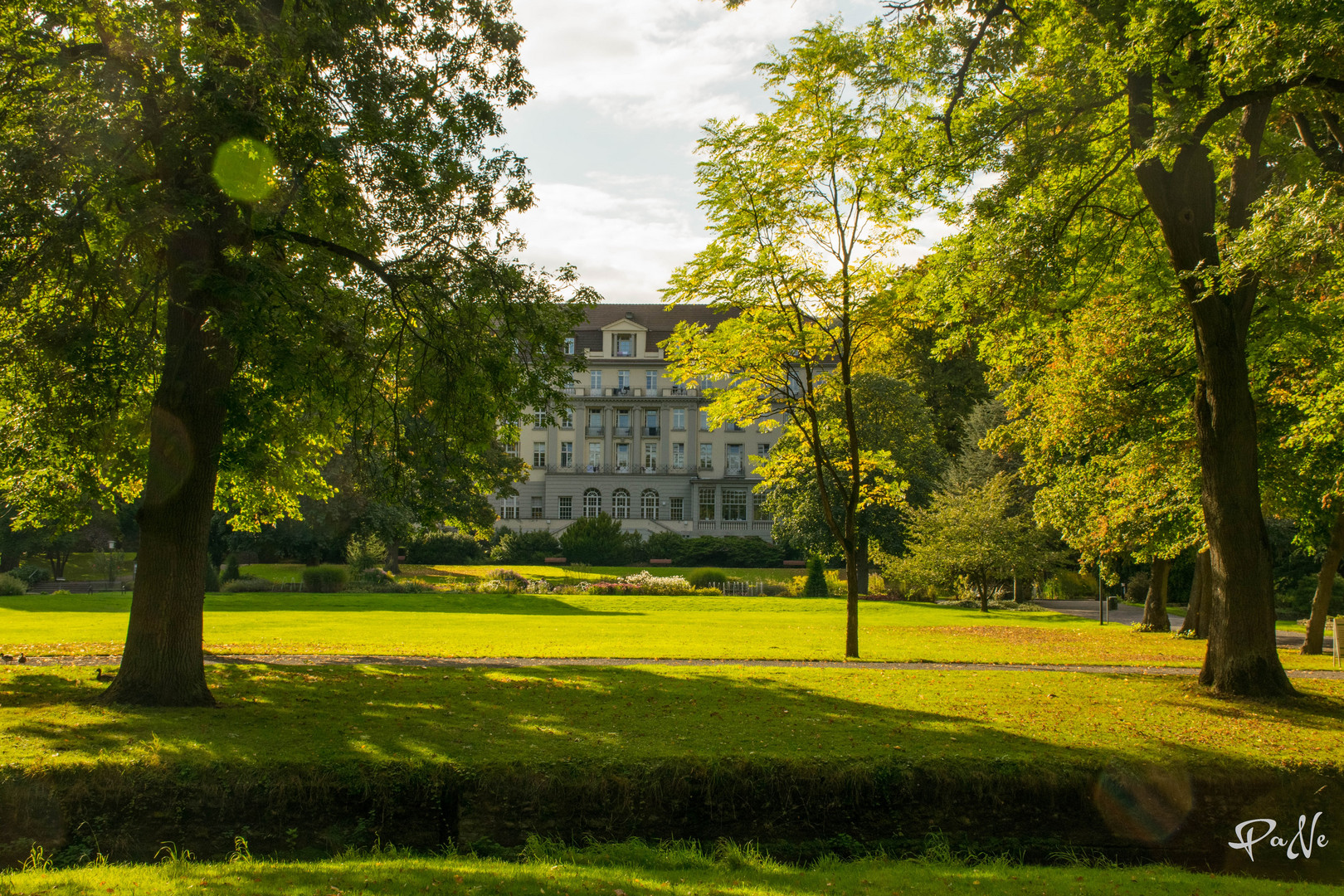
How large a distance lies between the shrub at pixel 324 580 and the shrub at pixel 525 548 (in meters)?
14.9

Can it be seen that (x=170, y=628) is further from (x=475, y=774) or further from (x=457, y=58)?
(x=457, y=58)

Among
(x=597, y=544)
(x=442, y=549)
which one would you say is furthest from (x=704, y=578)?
(x=442, y=549)

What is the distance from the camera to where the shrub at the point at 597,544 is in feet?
158

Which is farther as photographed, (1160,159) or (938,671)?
(938,671)

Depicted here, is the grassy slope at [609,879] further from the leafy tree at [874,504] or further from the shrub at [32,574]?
the shrub at [32,574]

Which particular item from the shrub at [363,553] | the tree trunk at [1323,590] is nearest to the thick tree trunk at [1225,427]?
the tree trunk at [1323,590]

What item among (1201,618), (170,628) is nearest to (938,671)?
(170,628)

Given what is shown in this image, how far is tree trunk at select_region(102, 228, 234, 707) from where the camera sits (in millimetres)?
9828

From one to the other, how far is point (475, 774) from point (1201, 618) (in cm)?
2082

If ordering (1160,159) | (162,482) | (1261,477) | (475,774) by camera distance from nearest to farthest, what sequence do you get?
(475,774)
(162,482)
(1160,159)
(1261,477)

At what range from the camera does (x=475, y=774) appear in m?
7.72

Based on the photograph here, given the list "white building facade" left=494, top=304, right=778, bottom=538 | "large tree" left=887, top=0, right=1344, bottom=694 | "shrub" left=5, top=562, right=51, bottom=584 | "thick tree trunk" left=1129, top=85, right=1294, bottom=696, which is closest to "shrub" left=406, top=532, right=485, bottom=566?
"white building facade" left=494, top=304, right=778, bottom=538

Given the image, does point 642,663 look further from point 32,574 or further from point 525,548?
point 32,574

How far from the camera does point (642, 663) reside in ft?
48.2
